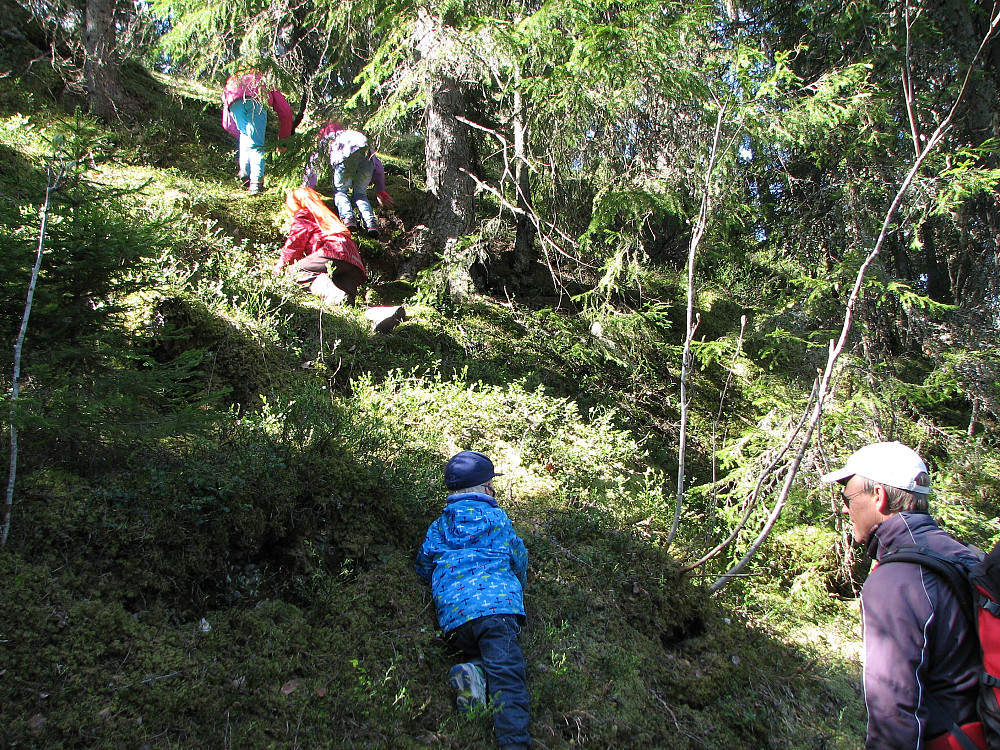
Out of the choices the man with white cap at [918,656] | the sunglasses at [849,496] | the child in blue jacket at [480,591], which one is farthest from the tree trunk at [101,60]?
the man with white cap at [918,656]

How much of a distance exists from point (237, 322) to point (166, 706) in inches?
160

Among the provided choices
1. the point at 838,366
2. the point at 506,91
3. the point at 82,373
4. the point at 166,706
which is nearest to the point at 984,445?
the point at 838,366

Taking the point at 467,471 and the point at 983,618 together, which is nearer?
the point at 983,618

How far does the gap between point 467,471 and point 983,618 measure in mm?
2717

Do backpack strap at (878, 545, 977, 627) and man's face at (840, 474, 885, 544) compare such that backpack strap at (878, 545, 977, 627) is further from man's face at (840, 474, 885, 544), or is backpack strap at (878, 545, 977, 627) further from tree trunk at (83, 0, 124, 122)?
tree trunk at (83, 0, 124, 122)

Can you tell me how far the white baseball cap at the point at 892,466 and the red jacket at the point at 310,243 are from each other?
5885mm

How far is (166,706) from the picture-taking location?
2527 millimetres

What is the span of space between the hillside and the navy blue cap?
0.53m

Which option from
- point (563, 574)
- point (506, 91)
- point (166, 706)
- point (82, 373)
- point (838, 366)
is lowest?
point (563, 574)

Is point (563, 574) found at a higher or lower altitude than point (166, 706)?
lower

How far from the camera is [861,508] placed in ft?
9.10

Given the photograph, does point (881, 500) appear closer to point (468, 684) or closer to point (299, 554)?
point (468, 684)

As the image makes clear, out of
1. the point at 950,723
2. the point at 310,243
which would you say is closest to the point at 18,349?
the point at 950,723

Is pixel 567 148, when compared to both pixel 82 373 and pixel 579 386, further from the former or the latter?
pixel 82 373
